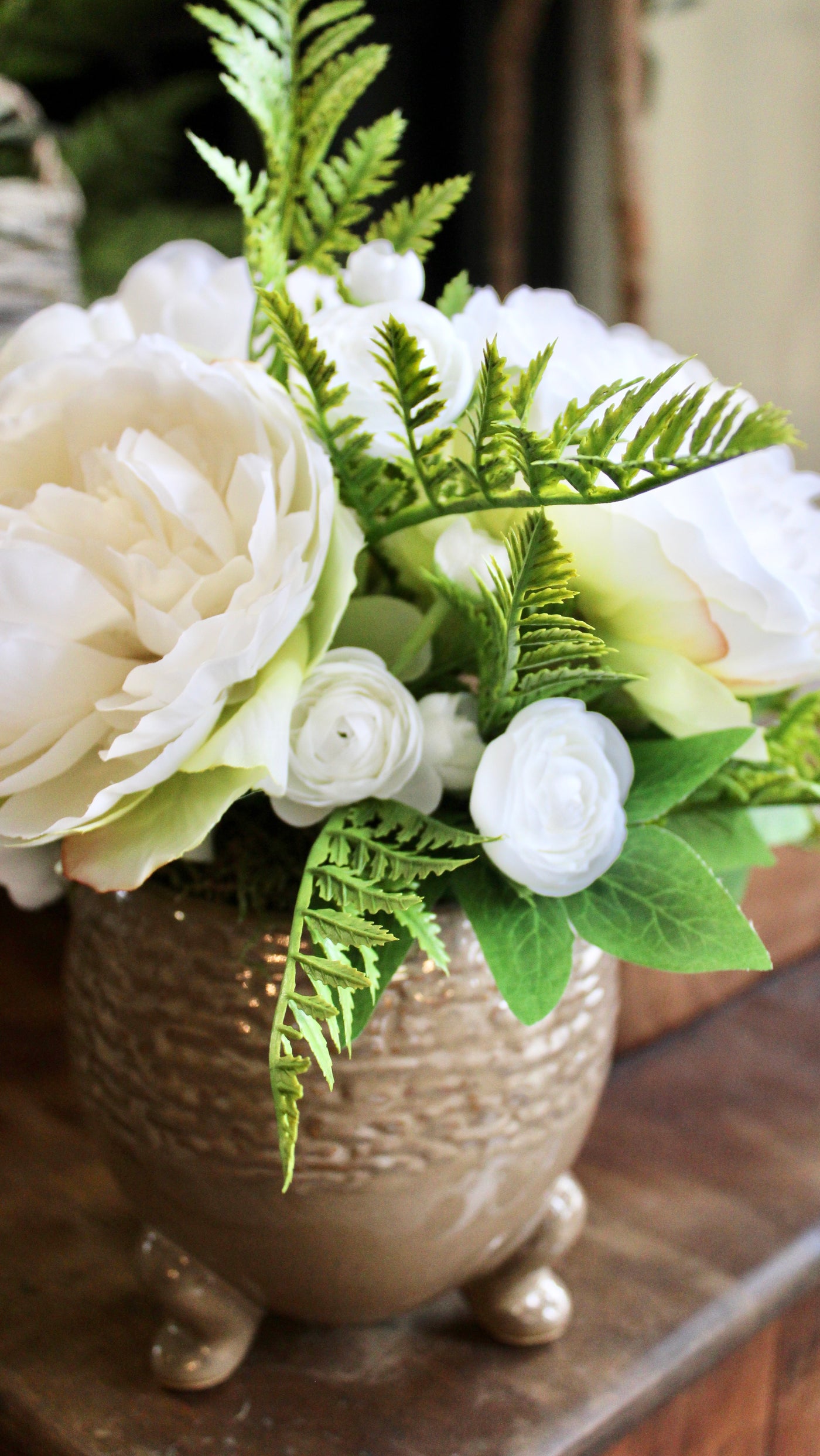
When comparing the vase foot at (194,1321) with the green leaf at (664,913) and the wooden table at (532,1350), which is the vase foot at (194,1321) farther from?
the green leaf at (664,913)

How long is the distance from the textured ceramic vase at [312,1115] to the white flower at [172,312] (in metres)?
0.14

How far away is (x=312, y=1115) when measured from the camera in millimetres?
266

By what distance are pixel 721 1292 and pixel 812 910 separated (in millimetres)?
237

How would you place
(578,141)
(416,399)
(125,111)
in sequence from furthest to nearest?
(578,141) < (125,111) < (416,399)

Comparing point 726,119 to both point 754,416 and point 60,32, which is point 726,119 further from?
point 754,416

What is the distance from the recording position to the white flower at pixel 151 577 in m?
0.22

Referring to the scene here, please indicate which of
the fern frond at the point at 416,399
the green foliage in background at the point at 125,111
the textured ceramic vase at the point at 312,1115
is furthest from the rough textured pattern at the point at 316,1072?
the green foliage in background at the point at 125,111

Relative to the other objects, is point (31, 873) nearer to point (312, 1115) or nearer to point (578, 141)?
point (312, 1115)

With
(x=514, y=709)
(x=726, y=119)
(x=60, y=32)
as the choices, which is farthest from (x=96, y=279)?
(x=514, y=709)

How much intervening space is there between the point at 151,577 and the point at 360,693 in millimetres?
48

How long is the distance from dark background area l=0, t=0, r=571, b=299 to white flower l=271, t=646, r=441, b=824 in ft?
2.83

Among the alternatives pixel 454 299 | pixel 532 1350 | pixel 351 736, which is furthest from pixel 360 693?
pixel 532 1350

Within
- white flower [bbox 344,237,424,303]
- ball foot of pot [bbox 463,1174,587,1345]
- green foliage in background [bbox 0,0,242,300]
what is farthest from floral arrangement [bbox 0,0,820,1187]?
green foliage in background [bbox 0,0,242,300]

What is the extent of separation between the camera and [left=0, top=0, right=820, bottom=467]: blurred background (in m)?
1.10
